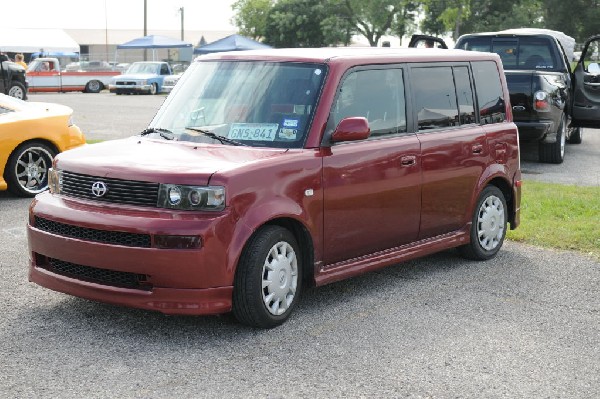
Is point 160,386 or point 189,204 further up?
point 189,204

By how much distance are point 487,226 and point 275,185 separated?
2705mm

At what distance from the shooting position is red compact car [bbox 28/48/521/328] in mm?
5223

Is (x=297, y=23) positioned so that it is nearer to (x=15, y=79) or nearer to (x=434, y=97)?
(x=15, y=79)

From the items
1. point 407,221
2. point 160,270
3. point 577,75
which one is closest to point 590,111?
point 577,75

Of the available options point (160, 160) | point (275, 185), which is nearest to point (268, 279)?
point (275, 185)

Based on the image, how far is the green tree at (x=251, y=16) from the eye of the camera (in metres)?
91.5

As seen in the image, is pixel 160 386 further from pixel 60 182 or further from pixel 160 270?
pixel 60 182

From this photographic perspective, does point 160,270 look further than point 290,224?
No

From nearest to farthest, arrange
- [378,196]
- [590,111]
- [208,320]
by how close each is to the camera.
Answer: [208,320] → [378,196] → [590,111]

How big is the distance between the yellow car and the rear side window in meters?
5.28

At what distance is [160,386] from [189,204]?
111cm

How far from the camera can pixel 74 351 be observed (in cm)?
512

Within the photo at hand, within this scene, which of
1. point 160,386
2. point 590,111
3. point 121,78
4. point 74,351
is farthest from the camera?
point 121,78

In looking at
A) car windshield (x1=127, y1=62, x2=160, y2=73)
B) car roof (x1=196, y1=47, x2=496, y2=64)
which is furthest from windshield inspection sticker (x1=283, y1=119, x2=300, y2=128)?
car windshield (x1=127, y1=62, x2=160, y2=73)
